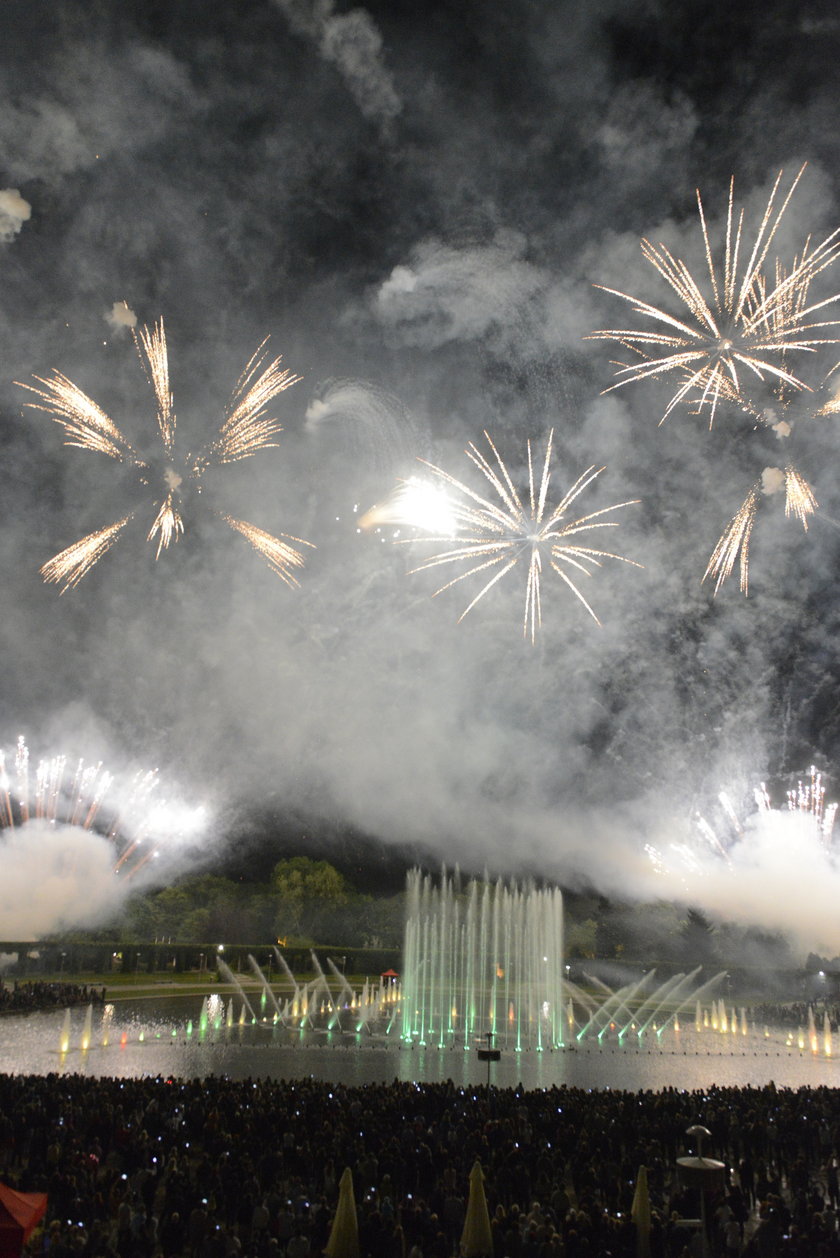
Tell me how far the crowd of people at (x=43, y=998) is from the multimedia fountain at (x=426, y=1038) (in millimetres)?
1724

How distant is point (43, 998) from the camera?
45.8 m

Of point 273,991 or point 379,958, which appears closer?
point 273,991

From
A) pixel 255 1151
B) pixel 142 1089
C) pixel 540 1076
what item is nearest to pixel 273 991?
pixel 540 1076

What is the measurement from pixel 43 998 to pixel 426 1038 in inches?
872

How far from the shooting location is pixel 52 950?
209 feet

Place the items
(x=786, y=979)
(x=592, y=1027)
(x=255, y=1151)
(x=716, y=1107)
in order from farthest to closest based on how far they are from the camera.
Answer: (x=786, y=979) → (x=592, y=1027) → (x=716, y=1107) → (x=255, y=1151)

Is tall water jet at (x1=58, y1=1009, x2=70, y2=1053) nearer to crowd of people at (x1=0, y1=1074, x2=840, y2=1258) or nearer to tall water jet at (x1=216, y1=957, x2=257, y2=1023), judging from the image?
crowd of people at (x1=0, y1=1074, x2=840, y2=1258)

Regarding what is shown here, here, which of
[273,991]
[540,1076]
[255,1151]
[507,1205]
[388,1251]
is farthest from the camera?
[273,991]

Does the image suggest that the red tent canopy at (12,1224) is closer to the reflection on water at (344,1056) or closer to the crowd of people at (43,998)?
the reflection on water at (344,1056)

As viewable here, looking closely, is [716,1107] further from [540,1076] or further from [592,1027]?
[592,1027]

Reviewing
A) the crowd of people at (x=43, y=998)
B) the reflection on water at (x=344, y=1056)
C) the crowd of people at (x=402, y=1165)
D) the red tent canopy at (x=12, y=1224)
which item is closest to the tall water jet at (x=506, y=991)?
the reflection on water at (x=344, y=1056)

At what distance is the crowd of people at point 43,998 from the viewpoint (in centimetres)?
4341

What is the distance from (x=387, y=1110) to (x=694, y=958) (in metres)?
81.3

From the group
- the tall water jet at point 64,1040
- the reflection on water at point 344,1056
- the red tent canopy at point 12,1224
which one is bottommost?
the reflection on water at point 344,1056
